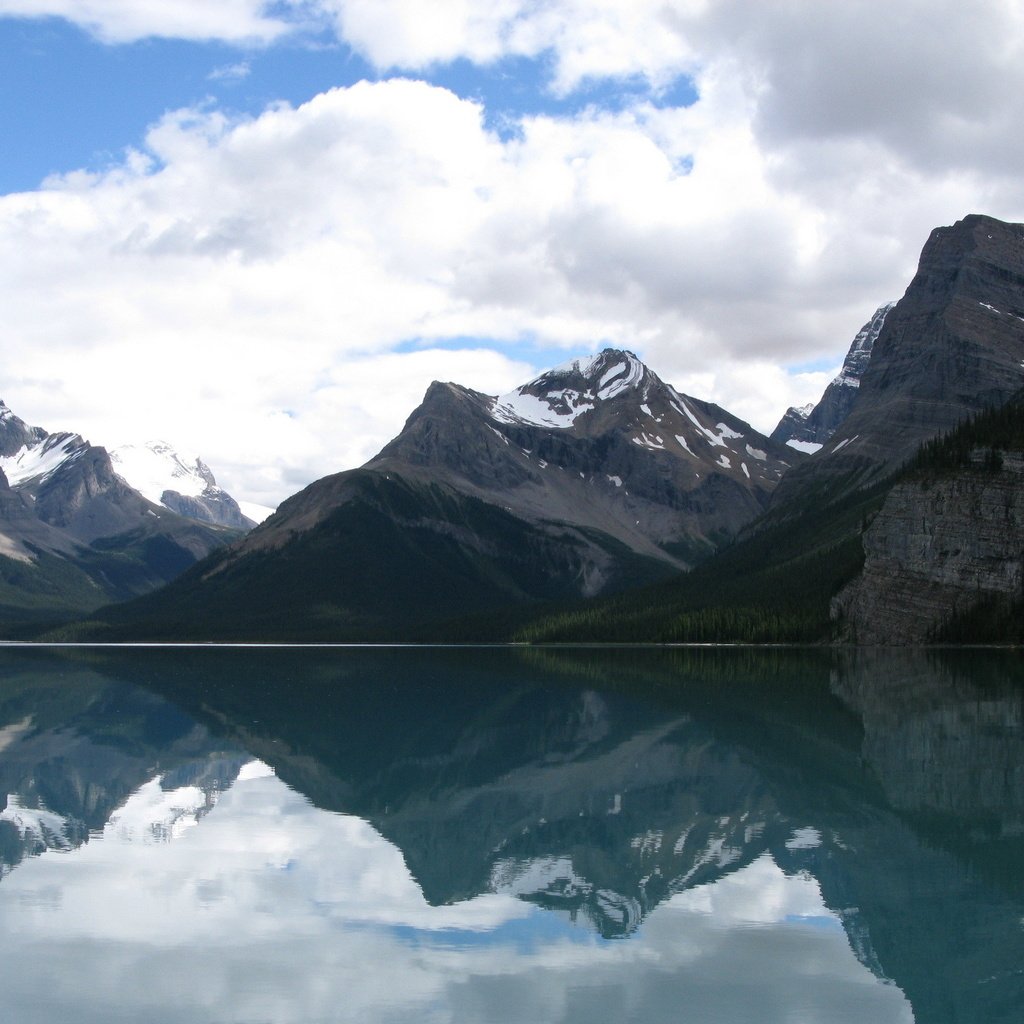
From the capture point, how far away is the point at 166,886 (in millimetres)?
34594

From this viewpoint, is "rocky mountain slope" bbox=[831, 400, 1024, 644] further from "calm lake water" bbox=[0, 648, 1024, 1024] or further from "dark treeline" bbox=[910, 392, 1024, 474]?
"calm lake water" bbox=[0, 648, 1024, 1024]

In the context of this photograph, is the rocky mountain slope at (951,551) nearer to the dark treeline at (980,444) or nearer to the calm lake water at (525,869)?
the dark treeline at (980,444)

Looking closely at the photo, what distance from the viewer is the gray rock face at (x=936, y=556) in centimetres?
17125

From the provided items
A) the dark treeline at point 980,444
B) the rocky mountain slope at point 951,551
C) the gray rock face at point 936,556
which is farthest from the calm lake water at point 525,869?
the dark treeline at point 980,444

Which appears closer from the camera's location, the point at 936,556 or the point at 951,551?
the point at 951,551

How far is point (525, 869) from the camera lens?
118 feet

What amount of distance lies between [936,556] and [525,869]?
507 ft

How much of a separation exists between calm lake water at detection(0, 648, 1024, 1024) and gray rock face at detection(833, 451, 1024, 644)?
10075 centimetres

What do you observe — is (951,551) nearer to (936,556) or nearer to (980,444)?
(936,556)

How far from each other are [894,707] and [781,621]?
11220 cm

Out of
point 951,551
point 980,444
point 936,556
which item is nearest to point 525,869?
point 951,551

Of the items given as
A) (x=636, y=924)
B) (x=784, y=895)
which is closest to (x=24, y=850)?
(x=636, y=924)

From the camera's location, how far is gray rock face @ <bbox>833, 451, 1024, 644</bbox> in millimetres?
171250

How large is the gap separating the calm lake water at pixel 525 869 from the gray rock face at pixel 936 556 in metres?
101
